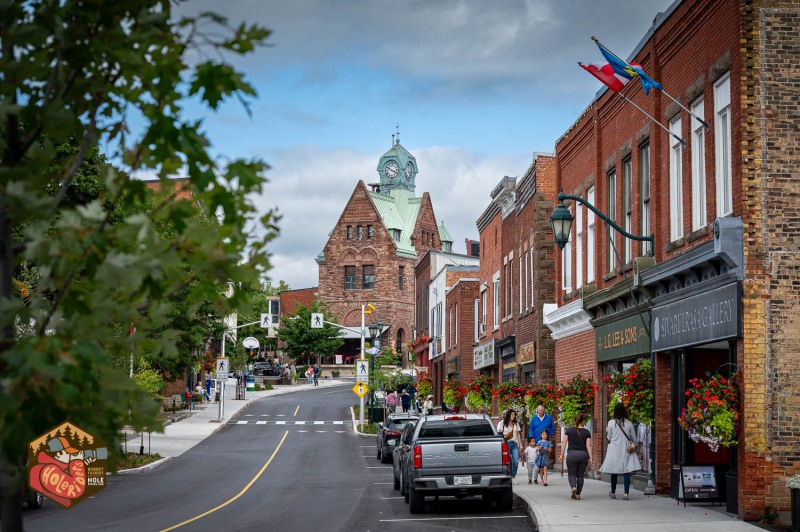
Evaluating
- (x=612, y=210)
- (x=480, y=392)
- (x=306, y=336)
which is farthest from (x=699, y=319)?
(x=306, y=336)

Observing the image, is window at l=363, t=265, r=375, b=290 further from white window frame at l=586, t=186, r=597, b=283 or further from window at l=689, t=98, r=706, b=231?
window at l=689, t=98, r=706, b=231

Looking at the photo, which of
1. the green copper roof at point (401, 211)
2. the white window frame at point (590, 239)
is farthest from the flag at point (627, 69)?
the green copper roof at point (401, 211)

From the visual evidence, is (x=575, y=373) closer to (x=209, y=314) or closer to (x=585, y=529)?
(x=585, y=529)

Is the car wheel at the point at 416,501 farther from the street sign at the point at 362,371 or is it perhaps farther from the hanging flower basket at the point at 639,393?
the street sign at the point at 362,371

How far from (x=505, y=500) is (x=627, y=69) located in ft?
26.7

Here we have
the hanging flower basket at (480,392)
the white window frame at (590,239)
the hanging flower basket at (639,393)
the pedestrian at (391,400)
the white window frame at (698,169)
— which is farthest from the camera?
the pedestrian at (391,400)

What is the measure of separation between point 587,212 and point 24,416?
24547mm

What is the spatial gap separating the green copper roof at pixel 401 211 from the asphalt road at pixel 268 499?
74240 millimetres

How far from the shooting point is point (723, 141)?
18.3 meters

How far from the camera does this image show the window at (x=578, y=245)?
29594mm

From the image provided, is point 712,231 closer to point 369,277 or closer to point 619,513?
point 619,513

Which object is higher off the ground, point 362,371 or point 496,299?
point 496,299

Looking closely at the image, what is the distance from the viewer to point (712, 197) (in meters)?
18.6

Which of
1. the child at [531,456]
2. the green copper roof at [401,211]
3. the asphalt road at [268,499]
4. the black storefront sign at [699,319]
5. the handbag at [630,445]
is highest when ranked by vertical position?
the green copper roof at [401,211]
